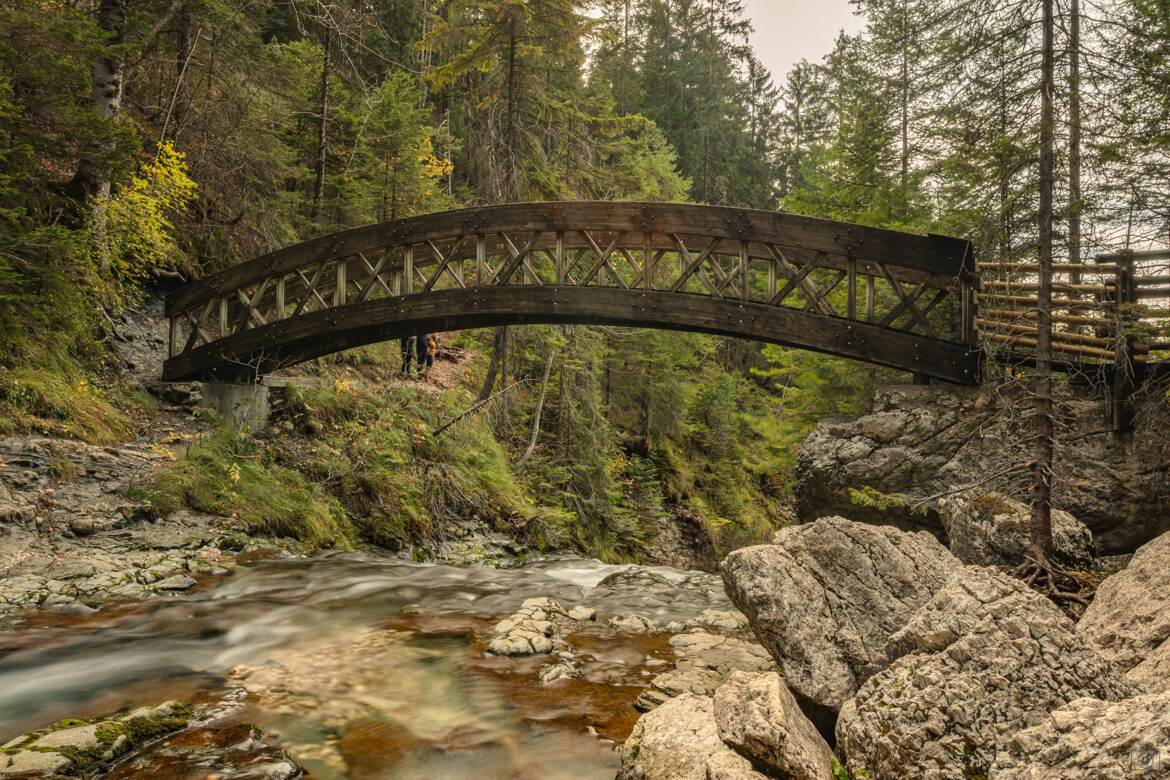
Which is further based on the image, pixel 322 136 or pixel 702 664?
pixel 322 136

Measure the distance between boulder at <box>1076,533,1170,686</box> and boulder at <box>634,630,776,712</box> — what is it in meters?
2.63

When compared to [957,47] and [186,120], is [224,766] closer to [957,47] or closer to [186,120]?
[957,47]

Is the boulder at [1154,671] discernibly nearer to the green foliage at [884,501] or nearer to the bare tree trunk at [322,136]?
the green foliage at [884,501]

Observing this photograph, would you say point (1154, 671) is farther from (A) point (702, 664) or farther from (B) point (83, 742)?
(B) point (83, 742)

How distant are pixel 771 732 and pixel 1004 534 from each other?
19.2ft

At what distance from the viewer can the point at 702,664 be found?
6.24 meters

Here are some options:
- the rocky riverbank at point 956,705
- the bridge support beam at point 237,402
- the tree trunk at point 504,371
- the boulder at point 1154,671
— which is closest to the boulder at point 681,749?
the rocky riverbank at point 956,705

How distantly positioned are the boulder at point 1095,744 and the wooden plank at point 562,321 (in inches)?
311

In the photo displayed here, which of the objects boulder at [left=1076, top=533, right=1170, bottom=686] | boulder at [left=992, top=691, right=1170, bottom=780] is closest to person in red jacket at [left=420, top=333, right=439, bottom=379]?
boulder at [left=1076, top=533, right=1170, bottom=686]

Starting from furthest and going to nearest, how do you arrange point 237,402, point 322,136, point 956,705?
1. point 322,136
2. point 237,402
3. point 956,705

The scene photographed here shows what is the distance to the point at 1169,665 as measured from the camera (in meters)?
3.83

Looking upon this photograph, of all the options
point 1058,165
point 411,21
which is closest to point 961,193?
point 1058,165

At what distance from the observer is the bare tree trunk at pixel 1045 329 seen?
6934 millimetres

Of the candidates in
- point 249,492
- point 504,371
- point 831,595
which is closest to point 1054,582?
point 831,595
